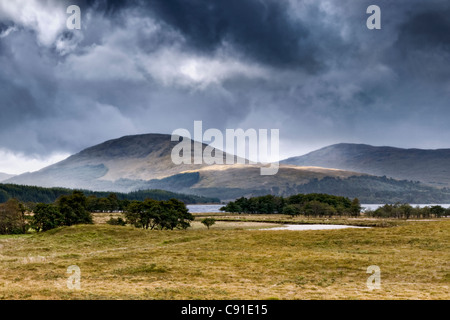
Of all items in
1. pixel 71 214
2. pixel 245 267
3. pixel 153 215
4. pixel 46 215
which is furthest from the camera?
pixel 153 215

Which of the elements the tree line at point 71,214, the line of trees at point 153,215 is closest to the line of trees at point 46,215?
the tree line at point 71,214

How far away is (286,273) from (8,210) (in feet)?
278

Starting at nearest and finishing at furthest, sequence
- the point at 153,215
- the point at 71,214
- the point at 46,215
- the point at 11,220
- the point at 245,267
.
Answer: the point at 245,267 < the point at 46,215 < the point at 71,214 < the point at 11,220 < the point at 153,215

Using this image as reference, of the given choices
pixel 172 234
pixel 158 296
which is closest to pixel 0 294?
pixel 158 296

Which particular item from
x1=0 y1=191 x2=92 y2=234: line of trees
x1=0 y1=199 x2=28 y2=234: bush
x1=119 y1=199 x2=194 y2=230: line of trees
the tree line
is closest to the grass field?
x1=0 y1=191 x2=92 y2=234: line of trees

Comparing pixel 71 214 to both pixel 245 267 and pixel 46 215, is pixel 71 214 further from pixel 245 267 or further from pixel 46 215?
pixel 245 267

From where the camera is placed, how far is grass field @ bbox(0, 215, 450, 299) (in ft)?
83.7

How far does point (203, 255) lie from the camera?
46469 millimetres

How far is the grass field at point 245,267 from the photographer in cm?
2550

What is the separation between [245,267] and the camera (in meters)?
38.3

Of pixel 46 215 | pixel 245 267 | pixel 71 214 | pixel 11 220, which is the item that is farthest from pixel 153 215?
pixel 245 267

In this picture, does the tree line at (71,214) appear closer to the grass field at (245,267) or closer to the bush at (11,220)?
the bush at (11,220)

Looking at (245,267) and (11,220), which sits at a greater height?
(245,267)
